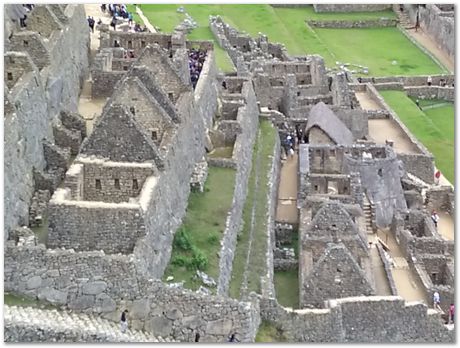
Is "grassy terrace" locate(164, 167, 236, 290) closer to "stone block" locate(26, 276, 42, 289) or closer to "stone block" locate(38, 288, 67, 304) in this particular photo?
"stone block" locate(38, 288, 67, 304)

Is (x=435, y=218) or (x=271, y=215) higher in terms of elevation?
(x=271, y=215)

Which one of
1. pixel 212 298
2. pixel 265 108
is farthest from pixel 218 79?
pixel 212 298

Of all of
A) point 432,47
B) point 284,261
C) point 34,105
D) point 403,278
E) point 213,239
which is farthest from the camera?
point 432,47

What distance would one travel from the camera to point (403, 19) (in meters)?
81.8

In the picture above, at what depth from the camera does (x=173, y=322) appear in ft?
73.8

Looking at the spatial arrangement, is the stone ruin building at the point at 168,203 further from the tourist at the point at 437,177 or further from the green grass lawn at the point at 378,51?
the green grass lawn at the point at 378,51

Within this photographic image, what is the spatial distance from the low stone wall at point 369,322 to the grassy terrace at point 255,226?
168 centimetres

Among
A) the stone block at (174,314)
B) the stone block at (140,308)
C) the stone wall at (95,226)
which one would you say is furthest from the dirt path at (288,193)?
the stone block at (140,308)

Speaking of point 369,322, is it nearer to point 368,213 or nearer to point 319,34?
point 368,213

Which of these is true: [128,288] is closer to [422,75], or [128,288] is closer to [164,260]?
[164,260]

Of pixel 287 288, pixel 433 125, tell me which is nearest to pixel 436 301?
pixel 287 288

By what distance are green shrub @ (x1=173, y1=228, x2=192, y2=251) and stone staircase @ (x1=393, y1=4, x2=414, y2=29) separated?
56900 millimetres

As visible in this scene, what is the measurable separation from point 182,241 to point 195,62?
1595 cm

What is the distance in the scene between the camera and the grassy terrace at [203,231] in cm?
2550
